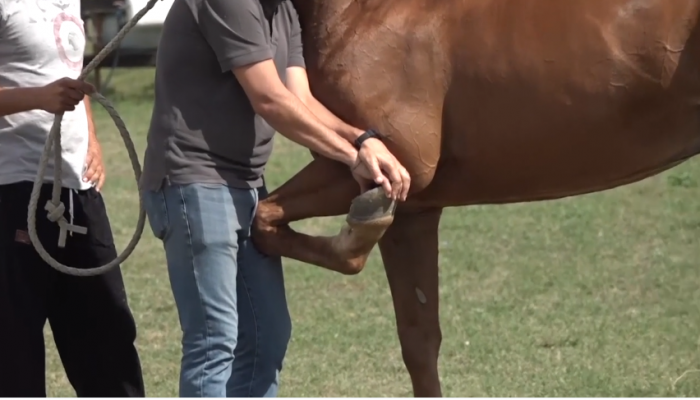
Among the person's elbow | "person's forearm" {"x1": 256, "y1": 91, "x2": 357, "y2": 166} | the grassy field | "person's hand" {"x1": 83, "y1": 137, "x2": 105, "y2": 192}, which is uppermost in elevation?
the person's elbow

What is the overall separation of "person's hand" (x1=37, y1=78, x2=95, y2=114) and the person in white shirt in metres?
0.03

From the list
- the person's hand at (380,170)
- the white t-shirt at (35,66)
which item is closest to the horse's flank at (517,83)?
the person's hand at (380,170)

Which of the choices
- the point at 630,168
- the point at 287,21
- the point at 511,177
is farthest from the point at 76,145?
the point at 630,168

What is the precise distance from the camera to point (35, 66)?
2.85m

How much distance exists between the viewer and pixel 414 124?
8.54ft

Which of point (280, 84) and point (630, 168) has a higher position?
point (280, 84)

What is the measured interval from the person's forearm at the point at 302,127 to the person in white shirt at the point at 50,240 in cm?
55

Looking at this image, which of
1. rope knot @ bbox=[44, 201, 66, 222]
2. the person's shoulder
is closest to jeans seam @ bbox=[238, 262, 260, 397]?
rope knot @ bbox=[44, 201, 66, 222]

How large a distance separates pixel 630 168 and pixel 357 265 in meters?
0.74

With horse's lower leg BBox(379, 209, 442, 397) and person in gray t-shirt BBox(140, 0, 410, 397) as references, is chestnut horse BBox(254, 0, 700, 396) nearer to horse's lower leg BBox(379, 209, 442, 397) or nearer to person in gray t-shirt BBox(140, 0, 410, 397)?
person in gray t-shirt BBox(140, 0, 410, 397)

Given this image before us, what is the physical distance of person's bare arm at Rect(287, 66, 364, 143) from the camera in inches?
100

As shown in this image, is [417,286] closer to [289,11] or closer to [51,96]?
[289,11]

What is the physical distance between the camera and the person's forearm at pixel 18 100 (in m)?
2.65

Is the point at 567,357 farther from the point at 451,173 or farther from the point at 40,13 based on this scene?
the point at 40,13
